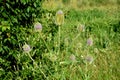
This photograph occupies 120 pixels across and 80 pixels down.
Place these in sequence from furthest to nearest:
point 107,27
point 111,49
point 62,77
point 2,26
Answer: point 107,27 → point 111,49 → point 2,26 → point 62,77

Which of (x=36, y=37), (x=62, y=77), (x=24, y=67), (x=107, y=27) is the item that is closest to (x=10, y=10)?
(x=36, y=37)

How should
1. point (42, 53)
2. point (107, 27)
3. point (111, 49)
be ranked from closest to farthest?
point (42, 53), point (111, 49), point (107, 27)

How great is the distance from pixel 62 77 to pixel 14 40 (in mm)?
1007

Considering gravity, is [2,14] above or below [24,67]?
above

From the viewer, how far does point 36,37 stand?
3.84m

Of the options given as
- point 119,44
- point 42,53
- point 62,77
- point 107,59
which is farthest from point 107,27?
point 62,77

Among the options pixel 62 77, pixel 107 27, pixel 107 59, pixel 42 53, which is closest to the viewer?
pixel 62 77

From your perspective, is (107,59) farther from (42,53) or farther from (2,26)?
(2,26)

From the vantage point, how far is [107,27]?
25.2 feet

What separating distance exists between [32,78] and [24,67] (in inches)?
6.1

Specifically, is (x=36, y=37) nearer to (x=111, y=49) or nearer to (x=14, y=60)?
(x=14, y=60)

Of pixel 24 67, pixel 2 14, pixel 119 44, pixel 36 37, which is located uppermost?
pixel 2 14

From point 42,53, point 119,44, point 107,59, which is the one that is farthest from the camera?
point 119,44

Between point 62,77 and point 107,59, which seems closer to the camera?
point 62,77
